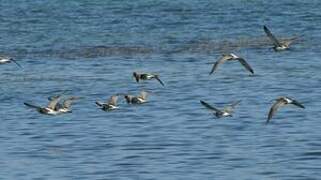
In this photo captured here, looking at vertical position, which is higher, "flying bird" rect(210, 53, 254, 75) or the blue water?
"flying bird" rect(210, 53, 254, 75)

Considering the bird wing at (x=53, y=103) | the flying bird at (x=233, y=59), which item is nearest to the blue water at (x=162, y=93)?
the bird wing at (x=53, y=103)

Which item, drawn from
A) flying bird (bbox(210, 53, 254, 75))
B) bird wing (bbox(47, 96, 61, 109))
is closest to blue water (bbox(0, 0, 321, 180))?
bird wing (bbox(47, 96, 61, 109))

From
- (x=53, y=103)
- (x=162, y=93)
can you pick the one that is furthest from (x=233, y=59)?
(x=162, y=93)

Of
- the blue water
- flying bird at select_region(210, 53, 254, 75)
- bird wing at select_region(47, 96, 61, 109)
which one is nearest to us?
the blue water

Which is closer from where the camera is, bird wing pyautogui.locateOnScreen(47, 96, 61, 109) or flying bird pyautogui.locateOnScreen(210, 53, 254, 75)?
flying bird pyautogui.locateOnScreen(210, 53, 254, 75)

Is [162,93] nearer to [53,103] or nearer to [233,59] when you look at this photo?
[53,103]

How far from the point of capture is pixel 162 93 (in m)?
47.7

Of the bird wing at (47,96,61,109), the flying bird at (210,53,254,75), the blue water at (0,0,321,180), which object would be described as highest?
the flying bird at (210,53,254,75)


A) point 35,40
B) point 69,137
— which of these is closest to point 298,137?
point 69,137

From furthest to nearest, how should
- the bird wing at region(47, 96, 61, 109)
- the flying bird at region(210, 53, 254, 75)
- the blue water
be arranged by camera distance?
the bird wing at region(47, 96, 61, 109)
the flying bird at region(210, 53, 254, 75)
the blue water

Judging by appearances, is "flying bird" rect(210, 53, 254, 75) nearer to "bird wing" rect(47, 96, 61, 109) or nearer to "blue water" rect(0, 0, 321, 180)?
"blue water" rect(0, 0, 321, 180)

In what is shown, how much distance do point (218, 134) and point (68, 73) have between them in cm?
1314

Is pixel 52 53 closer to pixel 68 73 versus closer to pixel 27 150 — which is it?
pixel 68 73

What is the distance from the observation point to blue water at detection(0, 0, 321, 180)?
116 ft
